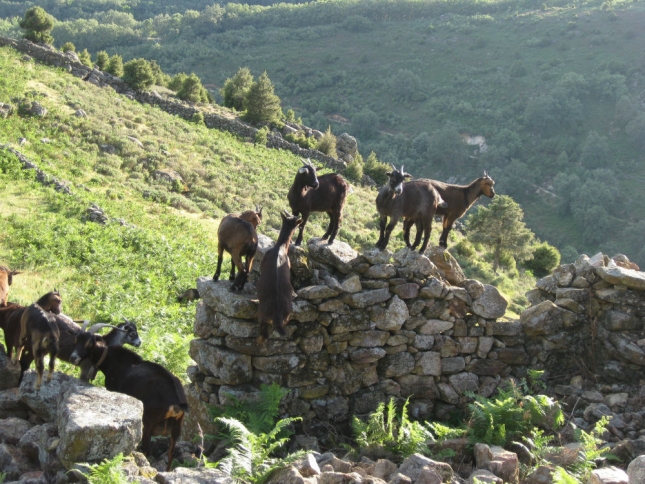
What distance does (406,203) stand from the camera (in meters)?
8.48

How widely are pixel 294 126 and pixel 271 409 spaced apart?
138 feet

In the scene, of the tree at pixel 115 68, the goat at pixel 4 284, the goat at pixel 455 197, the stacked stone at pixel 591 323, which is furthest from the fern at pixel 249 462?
the tree at pixel 115 68

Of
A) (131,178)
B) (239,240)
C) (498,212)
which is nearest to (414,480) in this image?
(239,240)

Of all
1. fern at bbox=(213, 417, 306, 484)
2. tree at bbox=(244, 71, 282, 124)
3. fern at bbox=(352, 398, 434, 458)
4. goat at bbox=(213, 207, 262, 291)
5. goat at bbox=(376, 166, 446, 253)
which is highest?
tree at bbox=(244, 71, 282, 124)

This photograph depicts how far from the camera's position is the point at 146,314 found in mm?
11922

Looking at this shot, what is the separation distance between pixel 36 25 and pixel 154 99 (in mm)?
10051

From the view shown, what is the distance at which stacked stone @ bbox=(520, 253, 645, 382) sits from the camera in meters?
8.95

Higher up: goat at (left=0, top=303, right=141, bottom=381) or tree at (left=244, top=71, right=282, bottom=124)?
tree at (left=244, top=71, right=282, bottom=124)

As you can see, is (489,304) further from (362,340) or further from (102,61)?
(102,61)

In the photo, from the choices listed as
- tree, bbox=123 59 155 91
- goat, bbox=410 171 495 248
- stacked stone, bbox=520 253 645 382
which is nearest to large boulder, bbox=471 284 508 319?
stacked stone, bbox=520 253 645 382

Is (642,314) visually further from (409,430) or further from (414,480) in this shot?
(414,480)

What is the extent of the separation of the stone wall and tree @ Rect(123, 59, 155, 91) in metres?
0.40

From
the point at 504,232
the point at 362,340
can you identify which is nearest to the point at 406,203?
the point at 362,340

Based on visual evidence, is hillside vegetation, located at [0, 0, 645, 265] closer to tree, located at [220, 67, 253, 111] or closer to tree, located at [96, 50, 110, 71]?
tree, located at [220, 67, 253, 111]
